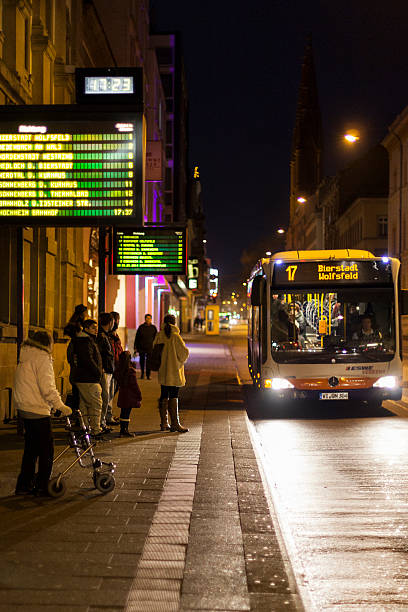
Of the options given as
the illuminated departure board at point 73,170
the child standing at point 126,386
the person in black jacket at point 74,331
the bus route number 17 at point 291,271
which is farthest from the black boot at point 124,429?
the bus route number 17 at point 291,271

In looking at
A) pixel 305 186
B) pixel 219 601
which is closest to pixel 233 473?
pixel 219 601

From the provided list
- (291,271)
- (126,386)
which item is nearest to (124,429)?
(126,386)

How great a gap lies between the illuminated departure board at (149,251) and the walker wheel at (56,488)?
433 inches

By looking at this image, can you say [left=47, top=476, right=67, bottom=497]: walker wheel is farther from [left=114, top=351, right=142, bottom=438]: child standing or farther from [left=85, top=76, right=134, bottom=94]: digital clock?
[left=85, top=76, right=134, bottom=94]: digital clock

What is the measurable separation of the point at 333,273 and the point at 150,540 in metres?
10.1

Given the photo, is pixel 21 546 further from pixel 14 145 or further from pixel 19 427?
pixel 14 145

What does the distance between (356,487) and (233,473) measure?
51.5 inches

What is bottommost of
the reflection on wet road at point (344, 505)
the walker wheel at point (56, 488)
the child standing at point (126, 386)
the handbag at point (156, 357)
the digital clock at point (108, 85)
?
the reflection on wet road at point (344, 505)

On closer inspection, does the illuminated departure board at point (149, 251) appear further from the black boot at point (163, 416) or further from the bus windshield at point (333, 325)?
the black boot at point (163, 416)

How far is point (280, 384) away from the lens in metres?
14.6

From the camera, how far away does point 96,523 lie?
6102mm

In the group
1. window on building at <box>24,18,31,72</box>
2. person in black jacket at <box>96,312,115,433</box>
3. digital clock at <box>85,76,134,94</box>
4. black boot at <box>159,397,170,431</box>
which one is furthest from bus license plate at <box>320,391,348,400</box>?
window on building at <box>24,18,31,72</box>

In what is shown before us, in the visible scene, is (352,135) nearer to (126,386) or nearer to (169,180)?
(126,386)

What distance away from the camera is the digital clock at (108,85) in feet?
38.3
